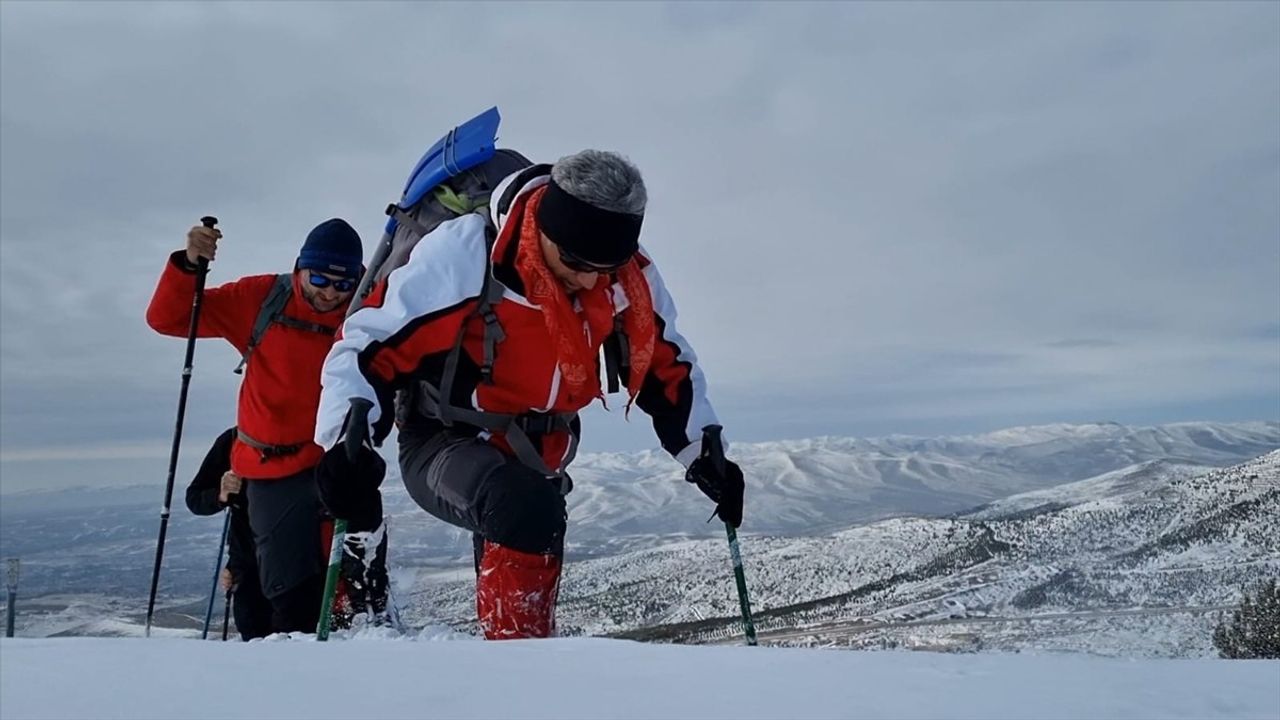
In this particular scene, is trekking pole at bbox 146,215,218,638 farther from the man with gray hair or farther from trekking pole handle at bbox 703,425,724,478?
trekking pole handle at bbox 703,425,724,478

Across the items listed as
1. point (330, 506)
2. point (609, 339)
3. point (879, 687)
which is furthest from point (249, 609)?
point (879, 687)

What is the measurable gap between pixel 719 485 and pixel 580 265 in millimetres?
1608

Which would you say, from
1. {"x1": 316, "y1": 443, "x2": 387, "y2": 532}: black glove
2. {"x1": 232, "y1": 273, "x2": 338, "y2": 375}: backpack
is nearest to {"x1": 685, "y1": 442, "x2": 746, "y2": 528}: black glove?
{"x1": 316, "y1": 443, "x2": 387, "y2": 532}: black glove

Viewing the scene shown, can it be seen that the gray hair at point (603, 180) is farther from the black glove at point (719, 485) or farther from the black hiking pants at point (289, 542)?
the black hiking pants at point (289, 542)

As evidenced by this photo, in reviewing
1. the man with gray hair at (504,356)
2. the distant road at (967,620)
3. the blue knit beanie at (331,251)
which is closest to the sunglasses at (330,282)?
the blue knit beanie at (331,251)

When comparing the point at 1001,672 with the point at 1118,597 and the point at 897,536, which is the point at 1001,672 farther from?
the point at 897,536

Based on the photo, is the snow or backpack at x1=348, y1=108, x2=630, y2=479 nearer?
the snow

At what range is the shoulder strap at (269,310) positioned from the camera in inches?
233

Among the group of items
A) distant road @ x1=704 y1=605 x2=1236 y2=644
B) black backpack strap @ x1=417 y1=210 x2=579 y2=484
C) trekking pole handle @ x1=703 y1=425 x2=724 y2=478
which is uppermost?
black backpack strap @ x1=417 y1=210 x2=579 y2=484

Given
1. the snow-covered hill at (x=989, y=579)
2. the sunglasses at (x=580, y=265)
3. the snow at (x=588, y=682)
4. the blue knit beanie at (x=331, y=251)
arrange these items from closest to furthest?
the snow at (x=588, y=682), the sunglasses at (x=580, y=265), the blue knit beanie at (x=331, y=251), the snow-covered hill at (x=989, y=579)

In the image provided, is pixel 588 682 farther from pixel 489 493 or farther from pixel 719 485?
pixel 719 485

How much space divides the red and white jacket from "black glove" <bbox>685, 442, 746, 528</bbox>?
32.8 inches

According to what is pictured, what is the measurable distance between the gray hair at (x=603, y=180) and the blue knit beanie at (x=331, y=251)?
2.31m

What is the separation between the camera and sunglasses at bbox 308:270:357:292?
5.81 m
